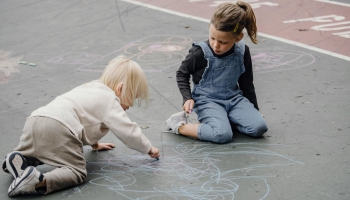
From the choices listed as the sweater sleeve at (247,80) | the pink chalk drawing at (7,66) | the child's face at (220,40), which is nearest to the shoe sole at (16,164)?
the child's face at (220,40)

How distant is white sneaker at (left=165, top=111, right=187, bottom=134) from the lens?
13.3 ft

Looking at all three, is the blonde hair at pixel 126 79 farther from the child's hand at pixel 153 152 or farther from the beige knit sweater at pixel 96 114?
the child's hand at pixel 153 152

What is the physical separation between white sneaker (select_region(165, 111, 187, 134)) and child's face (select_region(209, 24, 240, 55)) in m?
0.52

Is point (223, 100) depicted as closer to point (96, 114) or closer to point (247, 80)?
point (247, 80)

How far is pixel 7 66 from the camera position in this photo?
5742 millimetres

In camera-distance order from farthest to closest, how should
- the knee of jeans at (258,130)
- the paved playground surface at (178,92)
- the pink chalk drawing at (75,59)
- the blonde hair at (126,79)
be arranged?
the pink chalk drawing at (75,59) → the knee of jeans at (258,130) → the blonde hair at (126,79) → the paved playground surface at (178,92)

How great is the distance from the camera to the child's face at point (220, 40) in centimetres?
391

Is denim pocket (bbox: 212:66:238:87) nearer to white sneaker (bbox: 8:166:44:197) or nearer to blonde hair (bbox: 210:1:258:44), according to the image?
blonde hair (bbox: 210:1:258:44)

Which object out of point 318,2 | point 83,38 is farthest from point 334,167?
point 318,2

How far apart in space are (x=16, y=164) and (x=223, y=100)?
1.61m

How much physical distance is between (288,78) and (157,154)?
1.95 m

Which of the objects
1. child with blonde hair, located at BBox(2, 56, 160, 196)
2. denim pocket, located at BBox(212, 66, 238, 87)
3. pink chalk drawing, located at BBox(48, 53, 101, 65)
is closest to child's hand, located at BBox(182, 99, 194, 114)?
denim pocket, located at BBox(212, 66, 238, 87)

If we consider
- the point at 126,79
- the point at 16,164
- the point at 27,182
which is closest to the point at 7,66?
the point at 126,79

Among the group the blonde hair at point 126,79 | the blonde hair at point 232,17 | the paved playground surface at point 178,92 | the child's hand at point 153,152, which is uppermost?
the blonde hair at point 232,17
